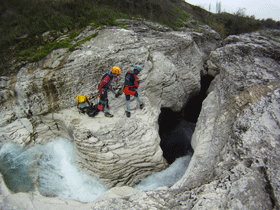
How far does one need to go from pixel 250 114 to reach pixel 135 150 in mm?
4897

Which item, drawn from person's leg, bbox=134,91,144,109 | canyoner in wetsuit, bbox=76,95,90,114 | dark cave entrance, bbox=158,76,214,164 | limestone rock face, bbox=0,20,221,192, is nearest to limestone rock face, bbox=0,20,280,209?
limestone rock face, bbox=0,20,221,192

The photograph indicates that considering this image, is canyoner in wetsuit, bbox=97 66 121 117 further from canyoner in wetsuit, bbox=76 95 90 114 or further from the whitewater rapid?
the whitewater rapid

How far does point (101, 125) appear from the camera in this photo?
702 cm

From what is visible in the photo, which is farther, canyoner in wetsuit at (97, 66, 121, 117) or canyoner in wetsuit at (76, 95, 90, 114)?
canyoner in wetsuit at (76, 95, 90, 114)

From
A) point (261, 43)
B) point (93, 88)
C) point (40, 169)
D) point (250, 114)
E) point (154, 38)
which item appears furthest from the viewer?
point (154, 38)

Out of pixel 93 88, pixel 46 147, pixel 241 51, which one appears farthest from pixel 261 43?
pixel 46 147

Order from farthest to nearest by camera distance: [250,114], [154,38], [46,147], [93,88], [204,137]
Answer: [154,38] < [93,88] < [46,147] < [204,137] < [250,114]

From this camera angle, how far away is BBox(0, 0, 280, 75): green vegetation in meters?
8.62

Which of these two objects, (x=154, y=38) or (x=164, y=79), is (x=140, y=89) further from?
(x=154, y=38)

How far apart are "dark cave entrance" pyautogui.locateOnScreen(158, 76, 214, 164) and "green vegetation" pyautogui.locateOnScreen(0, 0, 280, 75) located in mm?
7233

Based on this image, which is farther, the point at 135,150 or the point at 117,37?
the point at 117,37

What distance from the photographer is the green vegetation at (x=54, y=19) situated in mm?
8617

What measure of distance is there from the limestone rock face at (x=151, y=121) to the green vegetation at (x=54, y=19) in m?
1.01

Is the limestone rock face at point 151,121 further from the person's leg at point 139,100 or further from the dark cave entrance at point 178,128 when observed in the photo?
the dark cave entrance at point 178,128
